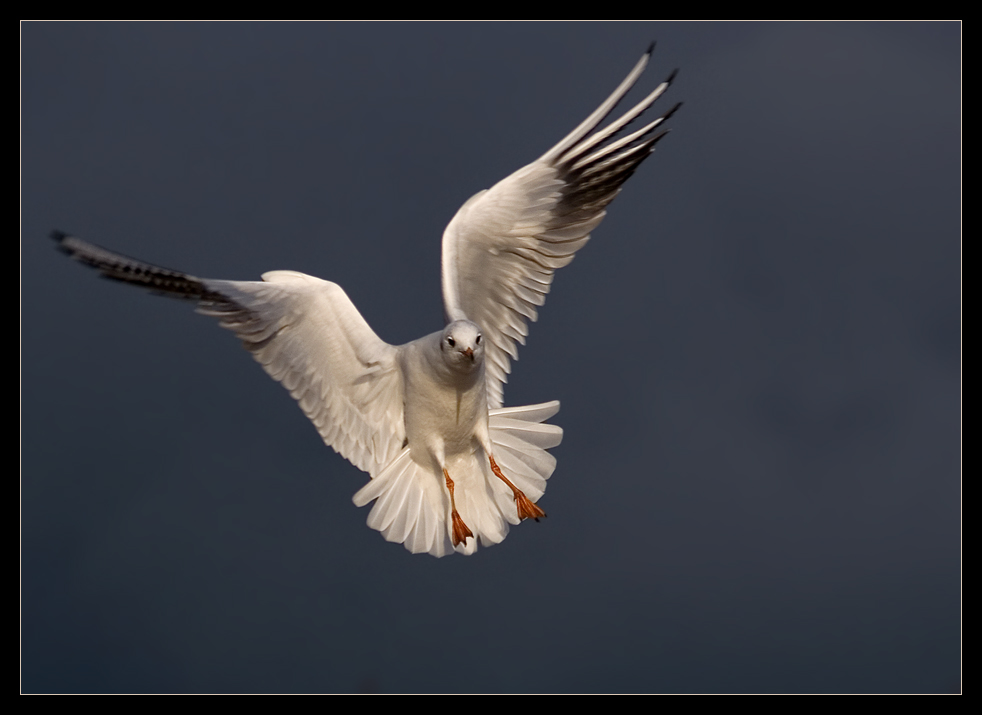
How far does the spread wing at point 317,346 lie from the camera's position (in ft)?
24.7

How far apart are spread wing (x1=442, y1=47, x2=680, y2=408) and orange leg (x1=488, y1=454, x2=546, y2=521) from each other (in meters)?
0.60

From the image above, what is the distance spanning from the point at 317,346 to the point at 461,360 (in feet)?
2.90

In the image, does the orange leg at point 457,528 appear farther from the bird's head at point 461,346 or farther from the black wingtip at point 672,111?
the black wingtip at point 672,111

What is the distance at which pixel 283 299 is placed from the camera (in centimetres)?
778

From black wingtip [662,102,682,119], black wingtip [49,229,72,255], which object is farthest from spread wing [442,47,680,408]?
black wingtip [49,229,72,255]

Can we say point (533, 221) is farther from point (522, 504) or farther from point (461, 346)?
point (522, 504)

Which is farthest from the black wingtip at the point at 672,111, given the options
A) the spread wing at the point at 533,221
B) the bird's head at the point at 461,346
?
the bird's head at the point at 461,346

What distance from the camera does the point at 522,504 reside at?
834 cm

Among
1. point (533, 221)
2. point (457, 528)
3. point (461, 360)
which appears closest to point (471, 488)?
point (457, 528)

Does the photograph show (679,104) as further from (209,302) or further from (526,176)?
(209,302)

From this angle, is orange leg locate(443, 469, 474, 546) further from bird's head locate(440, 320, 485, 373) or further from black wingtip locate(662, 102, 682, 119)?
black wingtip locate(662, 102, 682, 119)

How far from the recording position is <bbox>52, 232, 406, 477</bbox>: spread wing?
7.52 metres

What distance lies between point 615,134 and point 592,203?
0.44 metres

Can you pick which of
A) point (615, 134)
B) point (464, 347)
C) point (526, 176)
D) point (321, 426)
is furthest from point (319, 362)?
point (615, 134)
